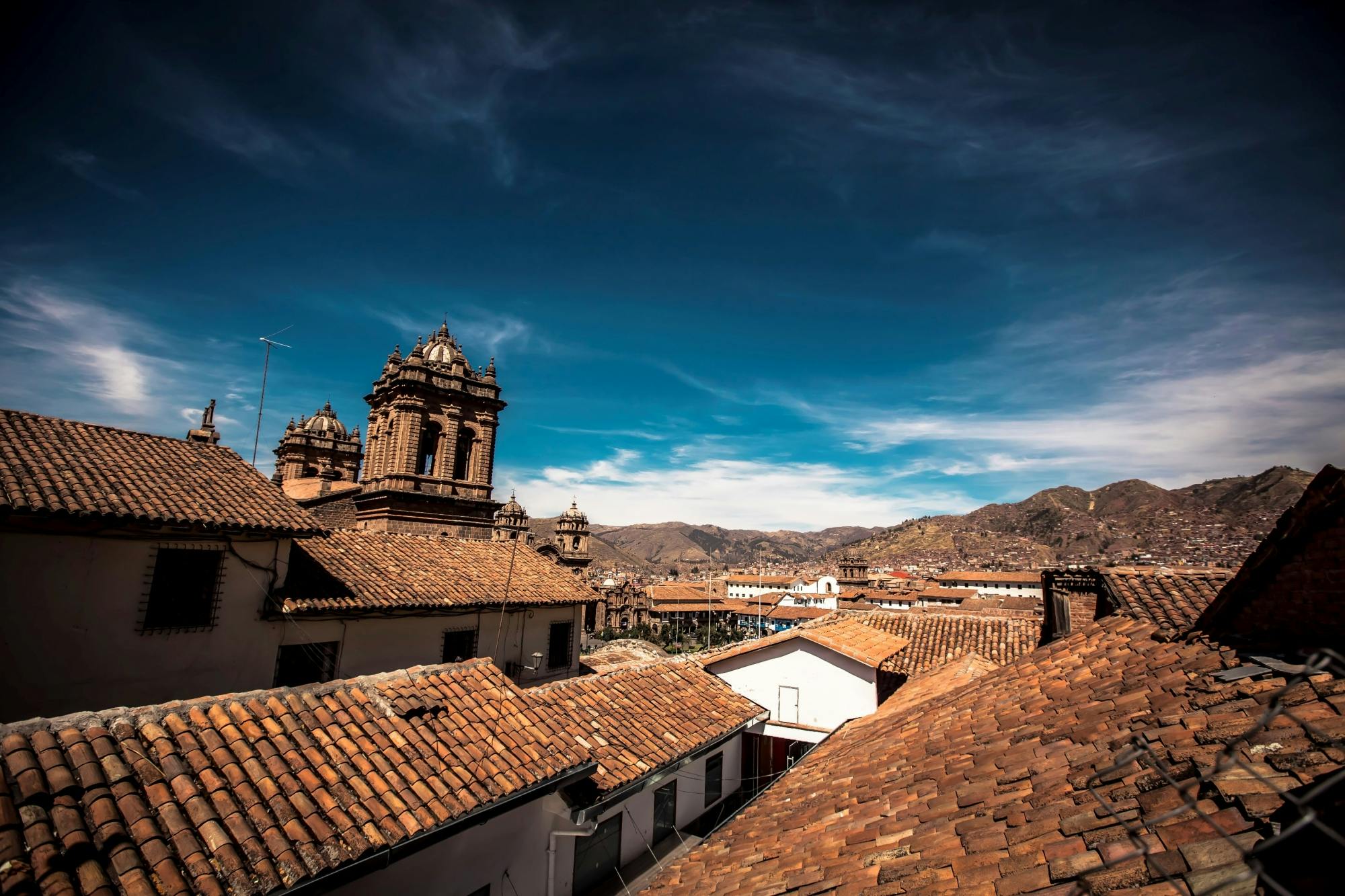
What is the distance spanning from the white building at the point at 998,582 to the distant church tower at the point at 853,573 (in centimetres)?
1398

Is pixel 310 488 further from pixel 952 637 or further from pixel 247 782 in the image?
pixel 952 637

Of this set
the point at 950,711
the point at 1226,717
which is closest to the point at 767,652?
the point at 950,711

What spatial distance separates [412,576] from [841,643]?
11.0 m

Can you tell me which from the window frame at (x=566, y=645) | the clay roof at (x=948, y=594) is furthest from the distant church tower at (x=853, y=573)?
the window frame at (x=566, y=645)

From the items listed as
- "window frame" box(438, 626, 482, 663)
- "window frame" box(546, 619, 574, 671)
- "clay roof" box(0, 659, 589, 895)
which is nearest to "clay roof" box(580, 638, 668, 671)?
"window frame" box(546, 619, 574, 671)

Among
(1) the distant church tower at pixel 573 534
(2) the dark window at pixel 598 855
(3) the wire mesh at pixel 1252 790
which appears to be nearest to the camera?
(3) the wire mesh at pixel 1252 790

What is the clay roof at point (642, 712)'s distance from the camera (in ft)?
29.7

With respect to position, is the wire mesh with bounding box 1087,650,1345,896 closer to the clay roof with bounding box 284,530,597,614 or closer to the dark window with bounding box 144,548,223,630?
the clay roof with bounding box 284,530,597,614

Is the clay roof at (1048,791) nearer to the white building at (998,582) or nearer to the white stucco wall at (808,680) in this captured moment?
the white stucco wall at (808,680)

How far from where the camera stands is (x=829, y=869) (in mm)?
3824

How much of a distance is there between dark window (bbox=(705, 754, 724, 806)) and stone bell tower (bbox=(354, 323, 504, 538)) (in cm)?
1630

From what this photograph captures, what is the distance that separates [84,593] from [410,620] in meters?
5.95

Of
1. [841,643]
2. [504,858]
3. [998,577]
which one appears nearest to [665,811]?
[504,858]

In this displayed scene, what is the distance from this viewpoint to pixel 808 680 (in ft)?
47.9
